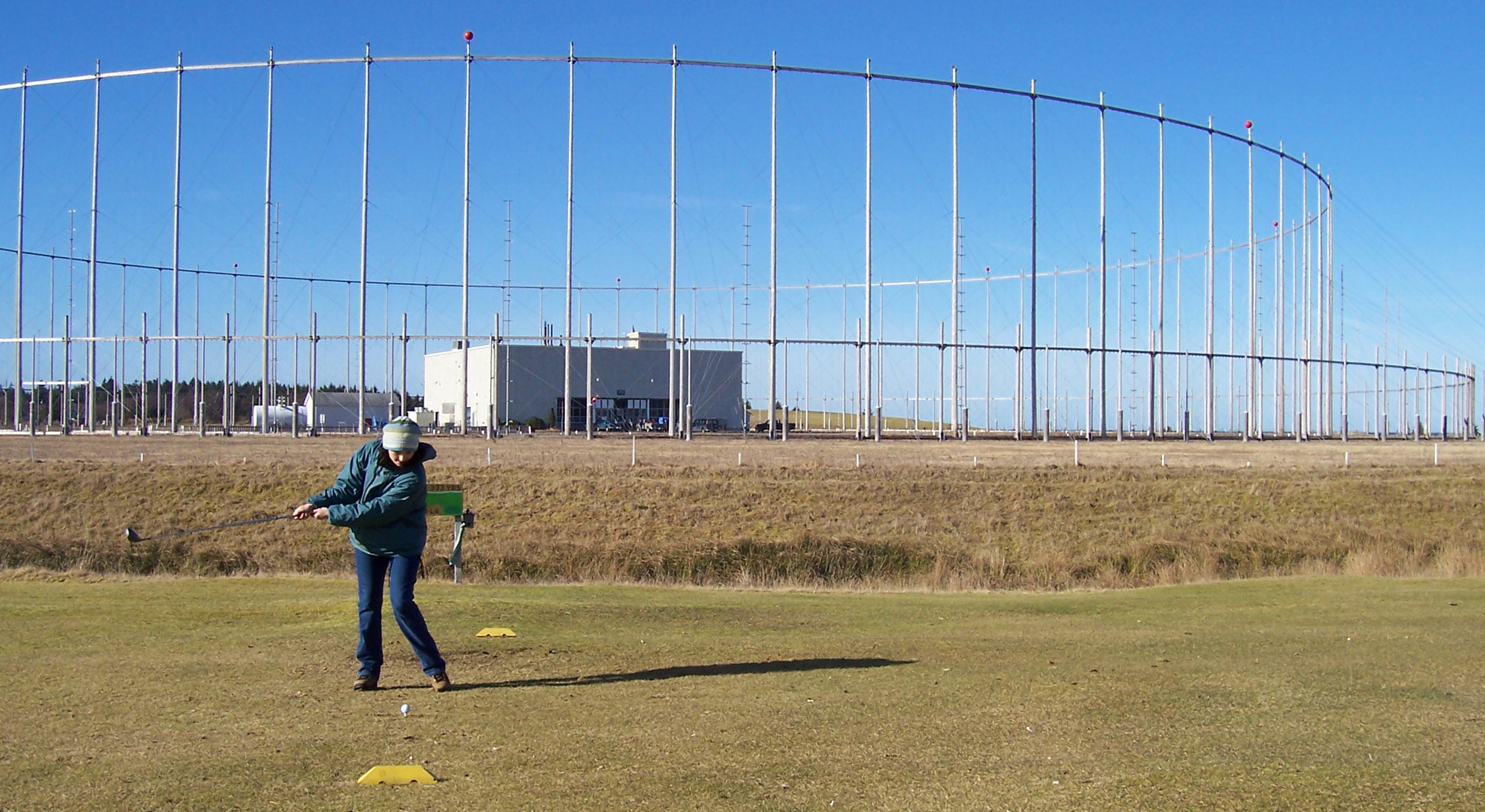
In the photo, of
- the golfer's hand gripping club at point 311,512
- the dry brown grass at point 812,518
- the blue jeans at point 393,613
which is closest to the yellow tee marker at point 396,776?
the blue jeans at point 393,613

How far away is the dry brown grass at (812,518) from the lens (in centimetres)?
2330

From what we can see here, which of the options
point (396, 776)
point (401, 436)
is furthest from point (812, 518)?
point (396, 776)

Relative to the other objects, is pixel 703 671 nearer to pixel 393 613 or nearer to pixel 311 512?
pixel 393 613

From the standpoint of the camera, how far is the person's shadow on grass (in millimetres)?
9172

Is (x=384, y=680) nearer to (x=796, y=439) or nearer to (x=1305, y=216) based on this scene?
(x=796, y=439)

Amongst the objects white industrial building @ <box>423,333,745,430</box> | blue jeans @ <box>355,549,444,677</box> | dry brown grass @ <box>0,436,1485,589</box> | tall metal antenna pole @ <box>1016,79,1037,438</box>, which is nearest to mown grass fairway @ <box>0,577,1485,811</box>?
blue jeans @ <box>355,549,444,677</box>

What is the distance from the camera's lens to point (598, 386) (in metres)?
90.8

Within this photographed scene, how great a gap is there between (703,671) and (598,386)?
268ft

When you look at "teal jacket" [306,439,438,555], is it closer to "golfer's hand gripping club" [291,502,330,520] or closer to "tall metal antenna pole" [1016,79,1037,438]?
"golfer's hand gripping club" [291,502,330,520]

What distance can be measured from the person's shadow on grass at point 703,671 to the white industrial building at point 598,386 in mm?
74842

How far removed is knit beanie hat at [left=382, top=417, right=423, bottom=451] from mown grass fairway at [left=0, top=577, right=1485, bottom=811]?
1704mm

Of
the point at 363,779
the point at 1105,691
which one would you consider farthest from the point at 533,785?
the point at 1105,691

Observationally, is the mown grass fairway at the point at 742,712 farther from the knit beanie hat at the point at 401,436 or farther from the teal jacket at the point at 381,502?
the knit beanie hat at the point at 401,436

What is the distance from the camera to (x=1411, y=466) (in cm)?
3994
